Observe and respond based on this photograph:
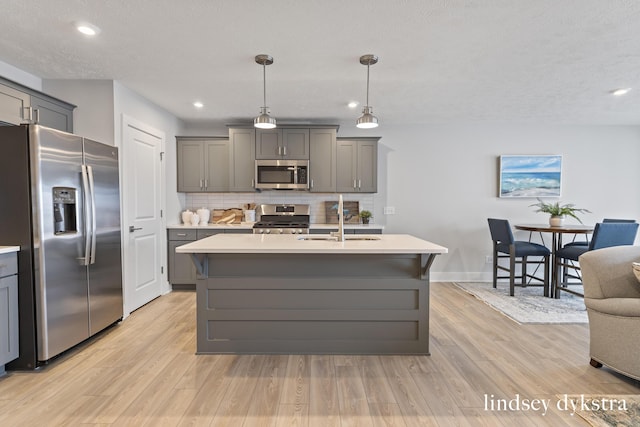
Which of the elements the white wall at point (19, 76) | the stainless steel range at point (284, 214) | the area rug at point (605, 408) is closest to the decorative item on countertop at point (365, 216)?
the stainless steel range at point (284, 214)

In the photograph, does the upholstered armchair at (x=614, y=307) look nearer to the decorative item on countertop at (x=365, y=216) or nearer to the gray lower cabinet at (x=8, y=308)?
the decorative item on countertop at (x=365, y=216)

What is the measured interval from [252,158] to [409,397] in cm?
365

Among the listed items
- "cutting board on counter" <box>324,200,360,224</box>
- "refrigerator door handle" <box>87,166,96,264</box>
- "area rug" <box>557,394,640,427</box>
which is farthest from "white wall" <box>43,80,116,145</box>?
"area rug" <box>557,394,640,427</box>

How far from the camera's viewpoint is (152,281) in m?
4.16

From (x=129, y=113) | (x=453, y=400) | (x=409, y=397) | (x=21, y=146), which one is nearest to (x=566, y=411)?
(x=453, y=400)

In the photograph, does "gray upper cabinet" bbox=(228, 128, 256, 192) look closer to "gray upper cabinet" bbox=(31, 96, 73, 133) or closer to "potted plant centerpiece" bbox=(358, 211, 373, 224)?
"potted plant centerpiece" bbox=(358, 211, 373, 224)

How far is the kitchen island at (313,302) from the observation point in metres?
2.65

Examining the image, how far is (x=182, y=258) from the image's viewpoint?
455 centimetres

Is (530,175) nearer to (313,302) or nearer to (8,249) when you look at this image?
(313,302)

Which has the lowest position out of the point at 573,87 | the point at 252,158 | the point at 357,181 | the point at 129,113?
the point at 357,181

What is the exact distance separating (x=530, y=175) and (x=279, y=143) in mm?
3739

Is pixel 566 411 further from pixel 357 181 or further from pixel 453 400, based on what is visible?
pixel 357 181

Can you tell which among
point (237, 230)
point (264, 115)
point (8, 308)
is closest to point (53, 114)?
point (8, 308)

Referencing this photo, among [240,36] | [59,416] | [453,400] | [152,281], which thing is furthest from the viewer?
[152,281]
